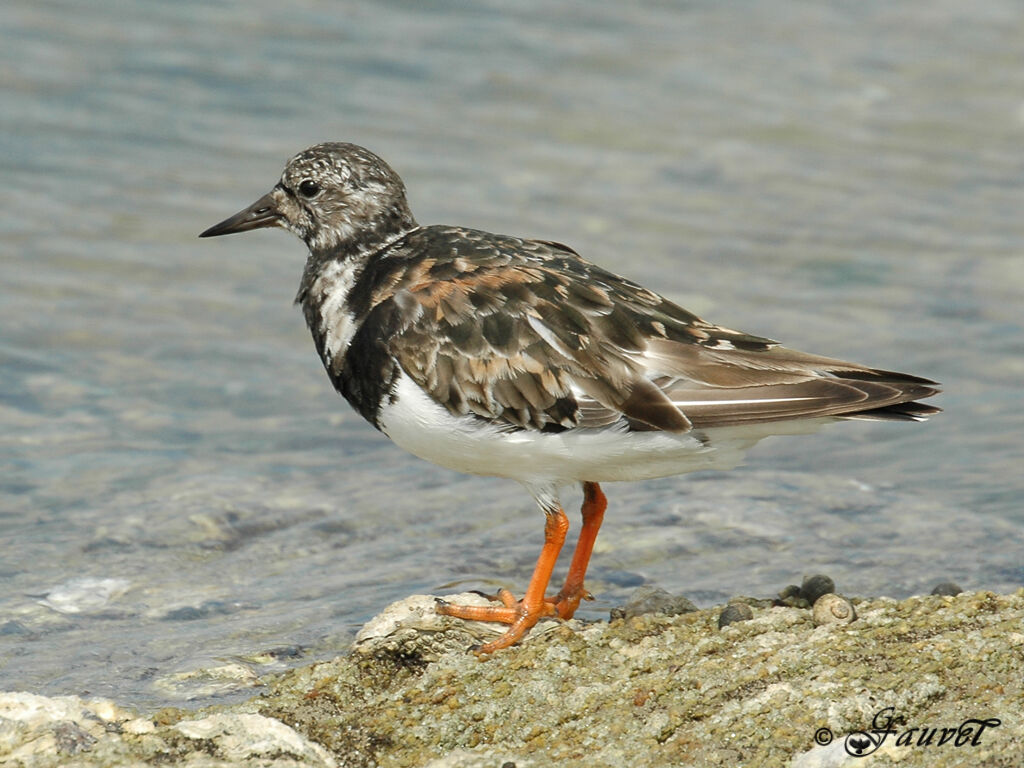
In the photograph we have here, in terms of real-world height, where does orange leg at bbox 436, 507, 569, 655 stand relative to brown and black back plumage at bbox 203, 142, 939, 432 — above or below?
below

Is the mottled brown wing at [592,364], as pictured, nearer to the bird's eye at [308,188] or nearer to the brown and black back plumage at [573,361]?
the brown and black back plumage at [573,361]

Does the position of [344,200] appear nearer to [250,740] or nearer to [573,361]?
[573,361]

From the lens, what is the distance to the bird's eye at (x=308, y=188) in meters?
5.38

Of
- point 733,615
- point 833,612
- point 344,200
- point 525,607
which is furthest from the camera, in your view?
point 344,200

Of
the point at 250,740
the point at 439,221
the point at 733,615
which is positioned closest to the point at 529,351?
the point at 733,615

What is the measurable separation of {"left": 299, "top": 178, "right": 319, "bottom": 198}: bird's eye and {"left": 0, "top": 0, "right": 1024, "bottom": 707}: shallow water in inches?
62.6

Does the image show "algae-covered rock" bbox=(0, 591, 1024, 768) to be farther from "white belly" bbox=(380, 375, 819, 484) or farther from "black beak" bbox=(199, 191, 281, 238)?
"black beak" bbox=(199, 191, 281, 238)

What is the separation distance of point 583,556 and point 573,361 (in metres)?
0.91

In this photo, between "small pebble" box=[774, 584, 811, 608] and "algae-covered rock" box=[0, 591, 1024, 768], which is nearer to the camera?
"algae-covered rock" box=[0, 591, 1024, 768]

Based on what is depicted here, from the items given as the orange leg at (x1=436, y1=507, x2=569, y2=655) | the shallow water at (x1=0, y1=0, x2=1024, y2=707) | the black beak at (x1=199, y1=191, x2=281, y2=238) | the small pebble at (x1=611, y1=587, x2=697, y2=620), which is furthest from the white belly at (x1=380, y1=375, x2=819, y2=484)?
the black beak at (x1=199, y1=191, x2=281, y2=238)

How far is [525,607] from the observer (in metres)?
4.67

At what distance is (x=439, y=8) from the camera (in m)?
11.9

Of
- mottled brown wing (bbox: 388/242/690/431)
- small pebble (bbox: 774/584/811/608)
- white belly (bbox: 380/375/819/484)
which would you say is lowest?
small pebble (bbox: 774/584/811/608)

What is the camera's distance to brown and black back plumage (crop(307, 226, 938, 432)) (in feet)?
14.5
